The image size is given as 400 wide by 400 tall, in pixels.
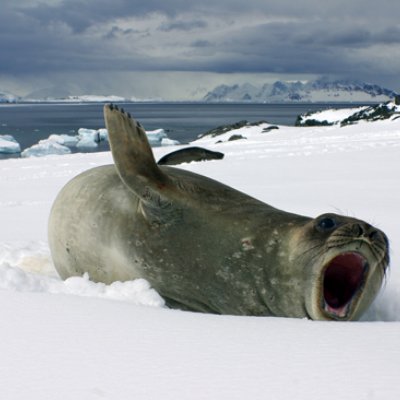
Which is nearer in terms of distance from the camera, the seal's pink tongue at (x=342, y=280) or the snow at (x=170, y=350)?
the snow at (x=170, y=350)

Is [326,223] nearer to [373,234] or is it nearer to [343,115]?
[373,234]

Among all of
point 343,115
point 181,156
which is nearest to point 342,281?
point 181,156

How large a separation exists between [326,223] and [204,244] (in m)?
0.63

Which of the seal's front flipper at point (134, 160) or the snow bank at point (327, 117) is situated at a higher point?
the seal's front flipper at point (134, 160)

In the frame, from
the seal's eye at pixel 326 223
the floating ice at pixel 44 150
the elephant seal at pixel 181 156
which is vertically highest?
the elephant seal at pixel 181 156

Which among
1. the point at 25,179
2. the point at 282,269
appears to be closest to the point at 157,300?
the point at 282,269

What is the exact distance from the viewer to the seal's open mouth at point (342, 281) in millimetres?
2394

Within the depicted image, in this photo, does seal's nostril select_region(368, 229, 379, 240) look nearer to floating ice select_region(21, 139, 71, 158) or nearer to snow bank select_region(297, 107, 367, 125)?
floating ice select_region(21, 139, 71, 158)

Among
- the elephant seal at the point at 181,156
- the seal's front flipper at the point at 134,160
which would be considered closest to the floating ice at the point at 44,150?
the elephant seal at the point at 181,156

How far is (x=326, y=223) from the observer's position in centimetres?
257

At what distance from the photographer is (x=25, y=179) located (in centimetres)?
1107

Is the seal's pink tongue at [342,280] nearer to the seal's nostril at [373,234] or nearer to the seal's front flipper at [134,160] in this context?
the seal's nostril at [373,234]

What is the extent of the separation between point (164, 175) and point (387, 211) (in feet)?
8.47

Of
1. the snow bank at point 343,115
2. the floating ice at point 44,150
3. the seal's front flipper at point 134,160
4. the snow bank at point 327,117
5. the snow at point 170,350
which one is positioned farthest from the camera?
the snow bank at point 327,117
